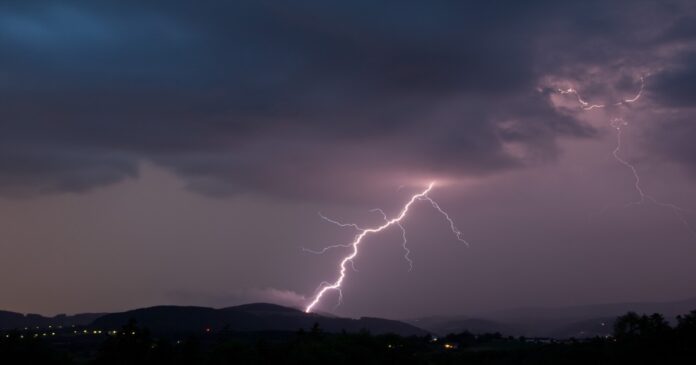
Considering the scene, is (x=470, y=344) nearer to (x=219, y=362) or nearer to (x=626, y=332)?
(x=626, y=332)

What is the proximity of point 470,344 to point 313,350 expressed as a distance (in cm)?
7545

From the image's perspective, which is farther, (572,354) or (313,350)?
(572,354)

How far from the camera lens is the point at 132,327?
174 feet

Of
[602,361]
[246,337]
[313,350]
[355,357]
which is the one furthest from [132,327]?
[246,337]

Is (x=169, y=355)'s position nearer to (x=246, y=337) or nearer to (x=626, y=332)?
(x=626, y=332)

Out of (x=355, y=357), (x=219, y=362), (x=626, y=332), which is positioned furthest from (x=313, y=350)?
(x=626, y=332)

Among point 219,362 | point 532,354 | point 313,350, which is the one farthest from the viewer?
point 532,354

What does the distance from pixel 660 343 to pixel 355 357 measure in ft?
89.7

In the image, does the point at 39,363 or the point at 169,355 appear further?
the point at 169,355

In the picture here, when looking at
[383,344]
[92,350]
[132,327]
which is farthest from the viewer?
[92,350]

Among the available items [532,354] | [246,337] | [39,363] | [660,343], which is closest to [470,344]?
[532,354]

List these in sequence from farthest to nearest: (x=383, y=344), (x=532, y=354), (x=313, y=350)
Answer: (x=532, y=354), (x=383, y=344), (x=313, y=350)

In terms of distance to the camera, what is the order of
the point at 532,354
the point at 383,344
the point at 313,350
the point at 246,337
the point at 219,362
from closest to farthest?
the point at 219,362 → the point at 313,350 → the point at 383,344 → the point at 532,354 → the point at 246,337

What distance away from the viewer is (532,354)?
9288 cm
